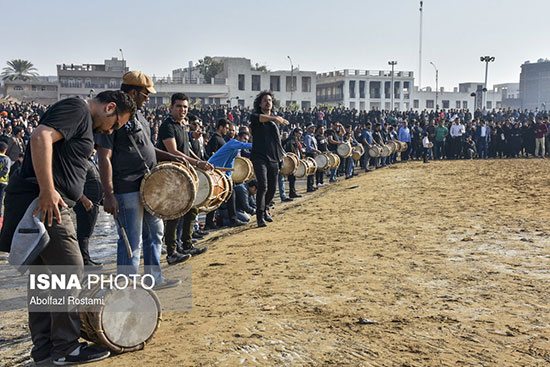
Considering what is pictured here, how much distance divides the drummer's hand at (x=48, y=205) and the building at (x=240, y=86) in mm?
74684

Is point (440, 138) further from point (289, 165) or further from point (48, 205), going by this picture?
point (48, 205)

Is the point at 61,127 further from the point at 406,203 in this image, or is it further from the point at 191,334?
the point at 406,203

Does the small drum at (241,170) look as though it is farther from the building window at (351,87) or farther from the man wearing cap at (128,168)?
the building window at (351,87)

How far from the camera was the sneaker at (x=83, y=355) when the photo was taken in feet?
13.9

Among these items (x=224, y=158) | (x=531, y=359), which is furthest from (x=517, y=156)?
(x=531, y=359)

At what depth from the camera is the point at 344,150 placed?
19875mm

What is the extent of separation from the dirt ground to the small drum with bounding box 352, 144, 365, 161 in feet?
35.8

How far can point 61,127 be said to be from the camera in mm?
3930

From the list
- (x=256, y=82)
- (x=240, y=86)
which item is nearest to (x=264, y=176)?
(x=240, y=86)

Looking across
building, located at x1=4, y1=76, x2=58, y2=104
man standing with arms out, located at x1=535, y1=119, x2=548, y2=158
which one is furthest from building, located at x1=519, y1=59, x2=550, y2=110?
man standing with arms out, located at x1=535, y1=119, x2=548, y2=158

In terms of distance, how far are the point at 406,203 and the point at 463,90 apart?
376ft

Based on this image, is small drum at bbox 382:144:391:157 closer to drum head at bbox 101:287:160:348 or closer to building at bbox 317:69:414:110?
drum head at bbox 101:287:160:348

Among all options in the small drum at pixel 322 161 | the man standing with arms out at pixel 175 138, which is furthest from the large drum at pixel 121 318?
the small drum at pixel 322 161

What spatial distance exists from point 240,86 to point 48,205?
84.6m
